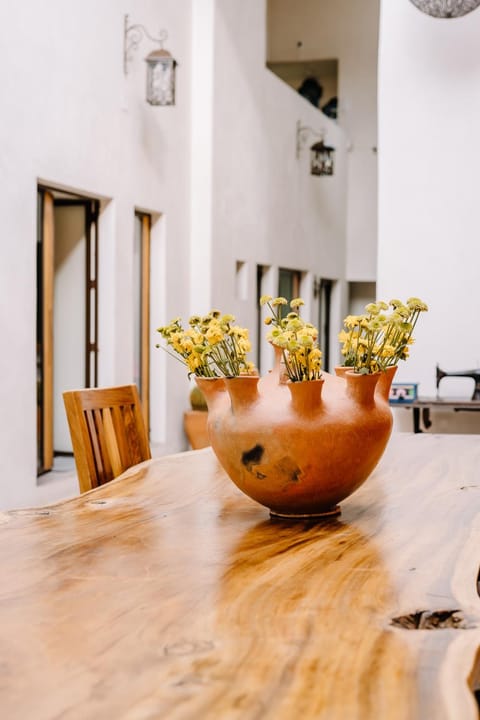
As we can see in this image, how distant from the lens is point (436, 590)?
141 centimetres

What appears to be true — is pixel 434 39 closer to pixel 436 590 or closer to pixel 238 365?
pixel 238 365

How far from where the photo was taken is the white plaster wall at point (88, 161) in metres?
5.17

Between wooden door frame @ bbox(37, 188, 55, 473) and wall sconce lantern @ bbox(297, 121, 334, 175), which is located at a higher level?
wall sconce lantern @ bbox(297, 121, 334, 175)

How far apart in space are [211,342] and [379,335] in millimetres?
338

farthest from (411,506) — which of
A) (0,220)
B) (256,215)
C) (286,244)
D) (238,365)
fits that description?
(286,244)

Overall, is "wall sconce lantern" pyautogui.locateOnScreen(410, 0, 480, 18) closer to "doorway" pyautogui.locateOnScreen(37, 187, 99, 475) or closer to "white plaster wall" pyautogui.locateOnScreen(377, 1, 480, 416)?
"white plaster wall" pyautogui.locateOnScreen(377, 1, 480, 416)

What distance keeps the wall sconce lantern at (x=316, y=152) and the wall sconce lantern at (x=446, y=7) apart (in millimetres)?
5466

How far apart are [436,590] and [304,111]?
10.4m

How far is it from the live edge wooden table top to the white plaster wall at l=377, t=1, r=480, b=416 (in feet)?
12.6

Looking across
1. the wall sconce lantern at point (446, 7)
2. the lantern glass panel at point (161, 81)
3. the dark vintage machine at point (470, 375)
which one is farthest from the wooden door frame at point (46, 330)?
the wall sconce lantern at point (446, 7)

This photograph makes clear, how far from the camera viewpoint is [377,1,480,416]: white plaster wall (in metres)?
5.88

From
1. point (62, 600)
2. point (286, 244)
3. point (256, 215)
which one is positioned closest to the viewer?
point (62, 600)

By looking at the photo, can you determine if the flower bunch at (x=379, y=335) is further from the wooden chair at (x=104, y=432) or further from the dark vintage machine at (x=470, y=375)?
the dark vintage machine at (x=470, y=375)

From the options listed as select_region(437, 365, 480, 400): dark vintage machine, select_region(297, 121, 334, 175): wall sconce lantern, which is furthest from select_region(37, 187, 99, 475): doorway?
select_region(297, 121, 334, 175): wall sconce lantern
